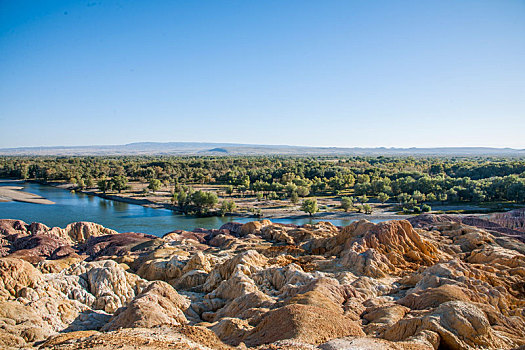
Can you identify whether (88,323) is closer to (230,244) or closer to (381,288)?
(381,288)

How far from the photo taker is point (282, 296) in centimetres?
2083

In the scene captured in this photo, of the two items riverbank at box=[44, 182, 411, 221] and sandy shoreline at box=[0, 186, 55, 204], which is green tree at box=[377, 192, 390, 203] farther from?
sandy shoreline at box=[0, 186, 55, 204]

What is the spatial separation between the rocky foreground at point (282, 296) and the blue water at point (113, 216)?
29305 mm

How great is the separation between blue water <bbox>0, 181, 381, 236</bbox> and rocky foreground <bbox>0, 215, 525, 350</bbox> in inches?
1154

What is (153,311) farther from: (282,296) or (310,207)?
(310,207)

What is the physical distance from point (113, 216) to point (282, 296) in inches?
2378

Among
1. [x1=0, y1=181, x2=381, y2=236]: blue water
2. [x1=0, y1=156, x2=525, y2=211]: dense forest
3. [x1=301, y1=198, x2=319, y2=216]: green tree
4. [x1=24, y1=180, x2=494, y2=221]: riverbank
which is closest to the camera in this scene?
[x1=0, y1=181, x2=381, y2=236]: blue water

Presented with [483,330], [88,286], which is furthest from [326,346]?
[88,286]

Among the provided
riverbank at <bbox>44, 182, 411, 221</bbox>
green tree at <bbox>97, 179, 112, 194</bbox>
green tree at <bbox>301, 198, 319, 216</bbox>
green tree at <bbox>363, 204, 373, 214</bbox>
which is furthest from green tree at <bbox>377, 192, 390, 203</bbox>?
green tree at <bbox>97, 179, 112, 194</bbox>

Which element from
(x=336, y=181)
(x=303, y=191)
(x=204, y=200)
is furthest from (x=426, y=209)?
(x=204, y=200)

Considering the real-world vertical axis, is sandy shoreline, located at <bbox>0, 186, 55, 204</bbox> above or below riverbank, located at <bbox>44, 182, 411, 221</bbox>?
above

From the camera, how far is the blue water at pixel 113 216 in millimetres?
65688

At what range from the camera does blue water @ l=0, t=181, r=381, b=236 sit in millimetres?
65688

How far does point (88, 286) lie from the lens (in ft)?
67.6
